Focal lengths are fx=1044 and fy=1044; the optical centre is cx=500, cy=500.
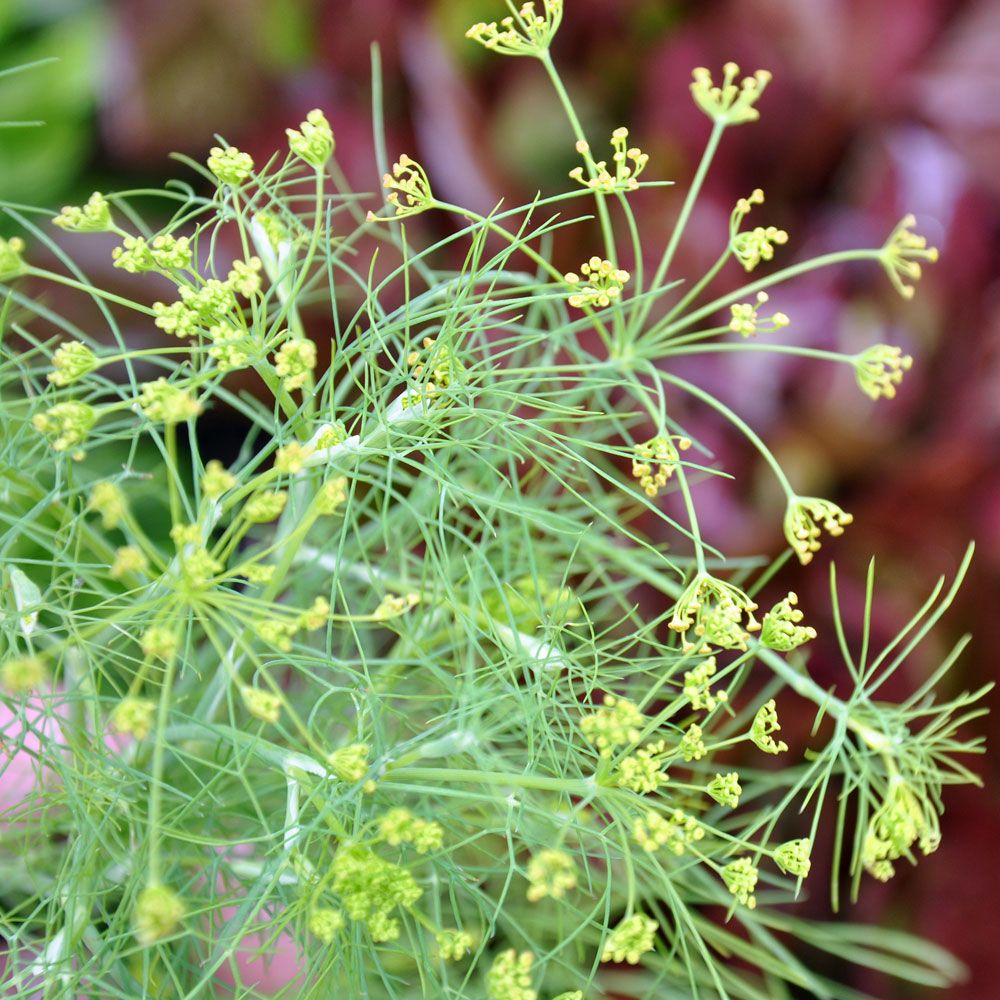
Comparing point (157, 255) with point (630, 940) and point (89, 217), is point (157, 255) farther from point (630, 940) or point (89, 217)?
point (630, 940)

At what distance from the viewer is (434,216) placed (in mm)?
669

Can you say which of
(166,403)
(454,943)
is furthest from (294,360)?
(454,943)

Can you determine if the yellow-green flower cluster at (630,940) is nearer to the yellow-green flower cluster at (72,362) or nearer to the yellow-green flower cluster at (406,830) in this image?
the yellow-green flower cluster at (406,830)

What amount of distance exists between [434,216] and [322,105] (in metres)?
0.12

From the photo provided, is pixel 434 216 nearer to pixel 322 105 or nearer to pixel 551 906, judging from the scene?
pixel 322 105

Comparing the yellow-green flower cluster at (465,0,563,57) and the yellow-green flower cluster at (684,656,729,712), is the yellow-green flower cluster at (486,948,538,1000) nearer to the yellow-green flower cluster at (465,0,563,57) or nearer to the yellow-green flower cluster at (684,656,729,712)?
the yellow-green flower cluster at (684,656,729,712)

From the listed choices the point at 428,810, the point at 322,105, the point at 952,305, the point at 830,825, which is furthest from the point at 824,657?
the point at 322,105

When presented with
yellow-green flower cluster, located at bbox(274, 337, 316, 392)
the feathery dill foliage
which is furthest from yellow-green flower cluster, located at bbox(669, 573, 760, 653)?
yellow-green flower cluster, located at bbox(274, 337, 316, 392)

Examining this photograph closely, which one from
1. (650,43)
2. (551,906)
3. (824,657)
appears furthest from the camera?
(650,43)

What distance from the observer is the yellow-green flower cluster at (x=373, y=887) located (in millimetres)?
232

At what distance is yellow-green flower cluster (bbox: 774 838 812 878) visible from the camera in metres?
0.25

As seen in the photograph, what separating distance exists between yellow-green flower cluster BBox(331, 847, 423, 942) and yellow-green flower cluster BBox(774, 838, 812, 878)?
9cm

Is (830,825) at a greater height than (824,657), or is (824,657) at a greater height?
(824,657)

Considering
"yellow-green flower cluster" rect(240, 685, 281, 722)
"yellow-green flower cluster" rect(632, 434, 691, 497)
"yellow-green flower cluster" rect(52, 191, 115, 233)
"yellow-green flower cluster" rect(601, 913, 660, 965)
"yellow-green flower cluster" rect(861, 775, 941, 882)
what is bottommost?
"yellow-green flower cluster" rect(861, 775, 941, 882)
